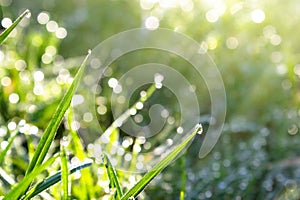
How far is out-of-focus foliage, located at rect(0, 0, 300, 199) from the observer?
1564mm

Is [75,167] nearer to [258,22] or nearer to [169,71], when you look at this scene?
[169,71]

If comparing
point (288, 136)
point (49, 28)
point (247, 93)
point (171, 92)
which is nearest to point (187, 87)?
point (171, 92)

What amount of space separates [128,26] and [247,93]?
634 millimetres

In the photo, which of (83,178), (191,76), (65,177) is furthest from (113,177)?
(191,76)

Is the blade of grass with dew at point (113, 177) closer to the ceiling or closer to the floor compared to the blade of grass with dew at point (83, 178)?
closer to the floor

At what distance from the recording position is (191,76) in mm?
2109

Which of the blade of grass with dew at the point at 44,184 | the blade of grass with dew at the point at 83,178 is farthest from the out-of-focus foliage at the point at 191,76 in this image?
the blade of grass with dew at the point at 44,184

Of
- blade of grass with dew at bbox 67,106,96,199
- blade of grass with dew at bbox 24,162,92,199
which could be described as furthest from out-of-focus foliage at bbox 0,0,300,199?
blade of grass with dew at bbox 24,162,92,199

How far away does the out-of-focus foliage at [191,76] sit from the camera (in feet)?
5.13

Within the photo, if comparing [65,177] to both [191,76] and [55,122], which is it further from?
[191,76]

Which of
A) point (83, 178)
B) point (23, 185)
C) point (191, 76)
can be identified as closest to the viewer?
point (23, 185)

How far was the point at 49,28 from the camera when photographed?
229cm

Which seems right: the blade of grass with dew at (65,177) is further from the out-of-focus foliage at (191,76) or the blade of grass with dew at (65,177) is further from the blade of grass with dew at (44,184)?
the out-of-focus foliage at (191,76)

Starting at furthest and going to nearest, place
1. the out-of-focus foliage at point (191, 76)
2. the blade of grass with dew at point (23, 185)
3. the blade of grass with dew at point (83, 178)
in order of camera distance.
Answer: the out-of-focus foliage at point (191, 76) < the blade of grass with dew at point (83, 178) < the blade of grass with dew at point (23, 185)
